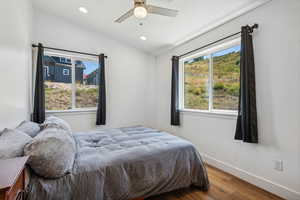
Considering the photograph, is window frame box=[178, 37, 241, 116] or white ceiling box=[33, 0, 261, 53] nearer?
white ceiling box=[33, 0, 261, 53]

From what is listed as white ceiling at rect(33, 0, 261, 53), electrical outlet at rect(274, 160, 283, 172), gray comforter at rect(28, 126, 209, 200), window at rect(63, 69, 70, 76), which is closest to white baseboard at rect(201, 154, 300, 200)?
electrical outlet at rect(274, 160, 283, 172)

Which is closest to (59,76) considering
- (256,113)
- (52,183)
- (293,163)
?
(52,183)

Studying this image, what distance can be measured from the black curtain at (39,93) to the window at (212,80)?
2.99m

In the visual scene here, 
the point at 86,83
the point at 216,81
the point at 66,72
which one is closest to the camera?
the point at 216,81

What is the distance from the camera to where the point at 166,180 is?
6.02ft

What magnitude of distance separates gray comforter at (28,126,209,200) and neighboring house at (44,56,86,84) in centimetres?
202

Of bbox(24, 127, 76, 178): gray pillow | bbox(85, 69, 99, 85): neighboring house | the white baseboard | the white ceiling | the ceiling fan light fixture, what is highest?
the white ceiling

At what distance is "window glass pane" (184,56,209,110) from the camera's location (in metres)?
3.22

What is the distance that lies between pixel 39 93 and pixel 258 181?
160 inches

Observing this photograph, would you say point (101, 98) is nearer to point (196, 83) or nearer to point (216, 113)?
point (196, 83)

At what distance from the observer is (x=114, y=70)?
4.15m

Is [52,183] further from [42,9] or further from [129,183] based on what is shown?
[42,9]

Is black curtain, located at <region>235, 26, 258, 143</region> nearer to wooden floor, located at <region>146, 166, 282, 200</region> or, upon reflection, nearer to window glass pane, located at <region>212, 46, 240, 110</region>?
window glass pane, located at <region>212, 46, 240, 110</region>

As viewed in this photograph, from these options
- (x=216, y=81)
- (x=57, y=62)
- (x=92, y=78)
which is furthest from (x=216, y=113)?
(x=57, y=62)
